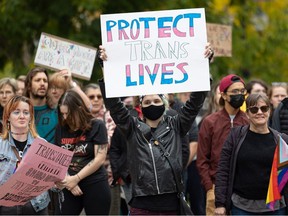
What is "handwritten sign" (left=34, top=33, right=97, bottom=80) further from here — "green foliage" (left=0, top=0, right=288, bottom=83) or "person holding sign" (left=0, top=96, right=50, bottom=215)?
"green foliage" (left=0, top=0, right=288, bottom=83)

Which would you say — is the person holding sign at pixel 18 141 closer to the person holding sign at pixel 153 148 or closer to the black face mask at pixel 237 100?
the person holding sign at pixel 153 148

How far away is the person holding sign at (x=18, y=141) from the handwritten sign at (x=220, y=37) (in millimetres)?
5468

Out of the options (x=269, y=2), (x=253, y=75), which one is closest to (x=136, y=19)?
(x=253, y=75)

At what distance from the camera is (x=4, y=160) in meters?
8.19

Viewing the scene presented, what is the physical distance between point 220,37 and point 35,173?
6.16m

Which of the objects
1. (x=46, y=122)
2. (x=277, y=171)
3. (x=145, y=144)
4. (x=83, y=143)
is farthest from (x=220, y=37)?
(x=145, y=144)

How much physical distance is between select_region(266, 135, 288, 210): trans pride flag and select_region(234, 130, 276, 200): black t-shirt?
0.10 metres

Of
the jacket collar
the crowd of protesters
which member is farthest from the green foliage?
the jacket collar

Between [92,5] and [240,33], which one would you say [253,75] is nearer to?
[240,33]

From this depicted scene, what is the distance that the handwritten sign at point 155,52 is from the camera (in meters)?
8.29

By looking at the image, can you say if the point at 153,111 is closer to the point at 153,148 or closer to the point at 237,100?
the point at 153,148

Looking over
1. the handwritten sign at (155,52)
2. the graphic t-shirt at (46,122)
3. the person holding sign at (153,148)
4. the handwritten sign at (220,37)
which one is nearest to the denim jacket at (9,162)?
the person holding sign at (153,148)

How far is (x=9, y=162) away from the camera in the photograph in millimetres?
8195

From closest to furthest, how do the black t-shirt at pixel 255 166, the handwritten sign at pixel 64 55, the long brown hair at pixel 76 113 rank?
1. the black t-shirt at pixel 255 166
2. the long brown hair at pixel 76 113
3. the handwritten sign at pixel 64 55
